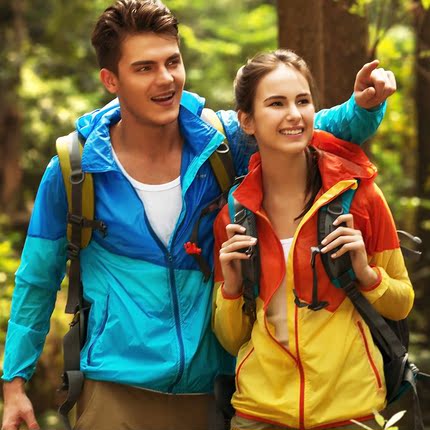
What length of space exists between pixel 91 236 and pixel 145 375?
2.49 feet

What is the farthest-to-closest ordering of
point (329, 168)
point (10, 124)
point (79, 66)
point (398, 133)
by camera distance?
1. point (10, 124)
2. point (79, 66)
3. point (398, 133)
4. point (329, 168)

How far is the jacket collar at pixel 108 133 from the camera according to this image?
16.9ft

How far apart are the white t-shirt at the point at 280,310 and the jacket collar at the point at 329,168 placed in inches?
9.4

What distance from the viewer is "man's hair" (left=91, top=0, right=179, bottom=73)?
5191 millimetres

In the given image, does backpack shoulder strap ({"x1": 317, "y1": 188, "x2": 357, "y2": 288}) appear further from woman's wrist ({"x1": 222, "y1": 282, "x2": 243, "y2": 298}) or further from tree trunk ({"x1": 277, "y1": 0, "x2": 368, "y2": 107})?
tree trunk ({"x1": 277, "y1": 0, "x2": 368, "y2": 107})

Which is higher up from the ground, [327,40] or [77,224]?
[327,40]

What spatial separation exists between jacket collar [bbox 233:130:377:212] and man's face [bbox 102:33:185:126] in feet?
1.74

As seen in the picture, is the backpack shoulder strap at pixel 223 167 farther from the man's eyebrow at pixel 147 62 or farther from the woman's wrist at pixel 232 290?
the woman's wrist at pixel 232 290

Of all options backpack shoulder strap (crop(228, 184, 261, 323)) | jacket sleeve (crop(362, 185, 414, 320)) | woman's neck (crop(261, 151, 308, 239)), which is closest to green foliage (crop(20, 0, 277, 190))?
woman's neck (crop(261, 151, 308, 239))

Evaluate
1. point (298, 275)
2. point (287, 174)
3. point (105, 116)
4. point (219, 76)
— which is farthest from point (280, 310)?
point (219, 76)

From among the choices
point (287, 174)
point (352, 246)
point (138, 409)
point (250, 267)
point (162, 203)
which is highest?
point (287, 174)

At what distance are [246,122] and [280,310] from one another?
94 centimetres

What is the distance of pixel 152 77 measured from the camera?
5.17 meters

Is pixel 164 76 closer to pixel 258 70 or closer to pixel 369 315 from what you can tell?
pixel 258 70
